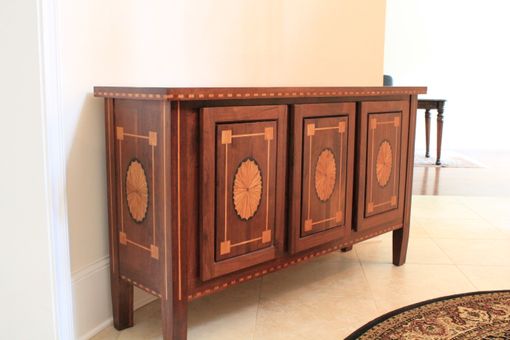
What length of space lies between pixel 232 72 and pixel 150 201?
3.18 ft

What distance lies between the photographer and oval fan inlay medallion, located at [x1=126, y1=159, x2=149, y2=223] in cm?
164

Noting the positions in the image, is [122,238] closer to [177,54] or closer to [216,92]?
[216,92]

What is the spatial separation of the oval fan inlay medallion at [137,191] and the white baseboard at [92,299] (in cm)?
28

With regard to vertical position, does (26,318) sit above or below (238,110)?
below

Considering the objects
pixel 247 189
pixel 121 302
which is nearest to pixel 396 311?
pixel 247 189

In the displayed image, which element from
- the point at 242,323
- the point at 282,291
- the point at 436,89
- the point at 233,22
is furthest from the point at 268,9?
the point at 436,89

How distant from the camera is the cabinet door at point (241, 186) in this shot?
1608mm

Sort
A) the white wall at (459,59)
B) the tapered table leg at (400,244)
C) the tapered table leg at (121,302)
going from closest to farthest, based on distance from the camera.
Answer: the tapered table leg at (121,302)
the tapered table leg at (400,244)
the white wall at (459,59)

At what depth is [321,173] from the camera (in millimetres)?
2016

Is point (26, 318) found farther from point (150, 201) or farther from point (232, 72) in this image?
point (232, 72)

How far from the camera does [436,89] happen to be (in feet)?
24.5

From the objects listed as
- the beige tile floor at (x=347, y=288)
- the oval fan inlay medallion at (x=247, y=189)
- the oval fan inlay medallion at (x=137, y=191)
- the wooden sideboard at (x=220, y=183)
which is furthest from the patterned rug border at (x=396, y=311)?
the oval fan inlay medallion at (x=137, y=191)

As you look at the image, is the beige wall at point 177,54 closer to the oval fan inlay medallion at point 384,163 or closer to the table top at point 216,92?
the table top at point 216,92

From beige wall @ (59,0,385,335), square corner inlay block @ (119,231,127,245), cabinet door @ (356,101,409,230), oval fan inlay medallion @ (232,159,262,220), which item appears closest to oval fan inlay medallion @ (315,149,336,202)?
cabinet door @ (356,101,409,230)
